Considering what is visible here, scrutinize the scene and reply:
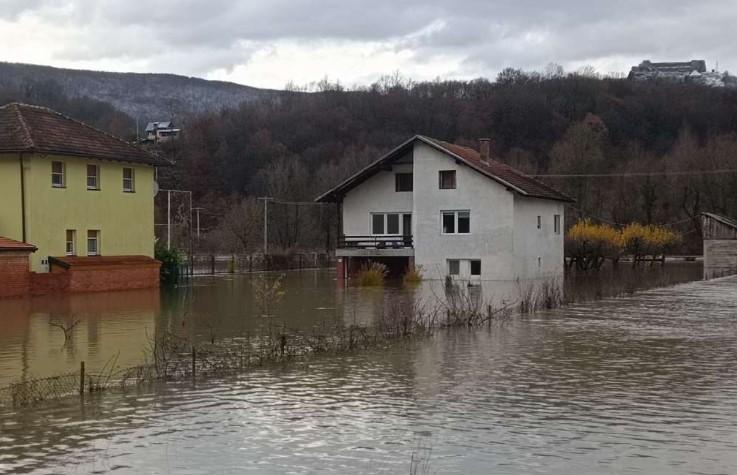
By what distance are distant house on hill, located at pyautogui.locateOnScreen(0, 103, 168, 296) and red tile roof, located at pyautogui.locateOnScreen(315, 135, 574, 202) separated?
10.7 meters

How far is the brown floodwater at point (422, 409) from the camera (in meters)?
10.4

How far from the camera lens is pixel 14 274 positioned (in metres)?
36.4

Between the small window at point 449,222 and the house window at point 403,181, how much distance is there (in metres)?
2.87

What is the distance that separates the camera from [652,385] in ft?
49.1

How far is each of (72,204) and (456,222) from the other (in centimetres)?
1920

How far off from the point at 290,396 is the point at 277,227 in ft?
277

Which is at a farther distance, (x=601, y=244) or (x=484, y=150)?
(x=601, y=244)

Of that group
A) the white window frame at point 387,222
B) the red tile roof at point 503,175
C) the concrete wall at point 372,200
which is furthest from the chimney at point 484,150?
the white window frame at point 387,222

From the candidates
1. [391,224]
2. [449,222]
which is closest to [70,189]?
[391,224]

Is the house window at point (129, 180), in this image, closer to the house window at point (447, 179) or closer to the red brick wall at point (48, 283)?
the red brick wall at point (48, 283)

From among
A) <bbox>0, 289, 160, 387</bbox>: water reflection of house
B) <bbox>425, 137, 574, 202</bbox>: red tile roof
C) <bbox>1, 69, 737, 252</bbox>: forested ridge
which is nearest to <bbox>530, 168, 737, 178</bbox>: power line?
<bbox>1, 69, 737, 252</bbox>: forested ridge

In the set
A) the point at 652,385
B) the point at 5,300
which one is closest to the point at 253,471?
the point at 652,385

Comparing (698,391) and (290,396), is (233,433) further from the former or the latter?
(698,391)

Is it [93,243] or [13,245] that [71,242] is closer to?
[93,243]
